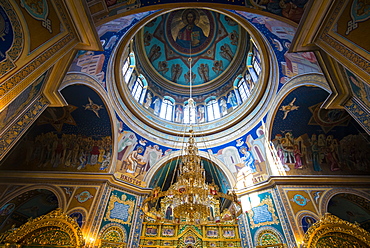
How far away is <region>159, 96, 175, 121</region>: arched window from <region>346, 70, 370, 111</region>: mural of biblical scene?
1083 cm

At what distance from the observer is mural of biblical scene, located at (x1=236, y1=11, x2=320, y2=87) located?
6.53 metres

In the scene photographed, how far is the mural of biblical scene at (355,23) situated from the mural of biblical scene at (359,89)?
3.49 feet

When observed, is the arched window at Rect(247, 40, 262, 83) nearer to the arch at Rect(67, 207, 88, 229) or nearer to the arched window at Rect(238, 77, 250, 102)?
the arched window at Rect(238, 77, 250, 102)

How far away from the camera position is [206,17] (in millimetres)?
13359

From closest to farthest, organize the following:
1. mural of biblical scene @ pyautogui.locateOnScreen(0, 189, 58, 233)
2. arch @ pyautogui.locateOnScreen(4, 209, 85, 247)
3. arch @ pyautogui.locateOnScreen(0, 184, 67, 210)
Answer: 1. arch @ pyautogui.locateOnScreen(4, 209, 85, 247)
2. arch @ pyautogui.locateOnScreen(0, 184, 67, 210)
3. mural of biblical scene @ pyautogui.locateOnScreen(0, 189, 58, 233)

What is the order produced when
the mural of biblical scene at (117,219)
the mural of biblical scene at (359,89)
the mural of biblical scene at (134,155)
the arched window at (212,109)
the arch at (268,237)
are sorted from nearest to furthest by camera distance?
the mural of biblical scene at (359,89), the arch at (268,237), the mural of biblical scene at (117,219), the mural of biblical scene at (134,155), the arched window at (212,109)

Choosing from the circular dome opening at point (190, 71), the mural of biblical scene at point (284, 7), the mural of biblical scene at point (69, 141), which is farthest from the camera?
the circular dome opening at point (190, 71)

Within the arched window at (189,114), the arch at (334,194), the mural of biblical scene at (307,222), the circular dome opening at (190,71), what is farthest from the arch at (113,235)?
the arch at (334,194)

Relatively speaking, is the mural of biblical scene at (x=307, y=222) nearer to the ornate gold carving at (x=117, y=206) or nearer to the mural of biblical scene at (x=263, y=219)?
the mural of biblical scene at (x=263, y=219)

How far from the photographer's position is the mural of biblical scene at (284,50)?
257 inches

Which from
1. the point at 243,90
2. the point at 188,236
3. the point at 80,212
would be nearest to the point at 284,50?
the point at 243,90

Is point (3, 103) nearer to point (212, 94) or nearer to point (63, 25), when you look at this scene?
point (63, 25)

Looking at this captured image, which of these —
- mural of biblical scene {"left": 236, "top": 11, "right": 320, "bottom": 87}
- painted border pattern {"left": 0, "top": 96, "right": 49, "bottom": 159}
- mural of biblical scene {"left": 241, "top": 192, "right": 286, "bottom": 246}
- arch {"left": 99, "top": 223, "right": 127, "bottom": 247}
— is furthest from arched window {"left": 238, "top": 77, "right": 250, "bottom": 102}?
painted border pattern {"left": 0, "top": 96, "right": 49, "bottom": 159}

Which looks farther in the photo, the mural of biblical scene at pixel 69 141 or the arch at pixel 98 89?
the mural of biblical scene at pixel 69 141
